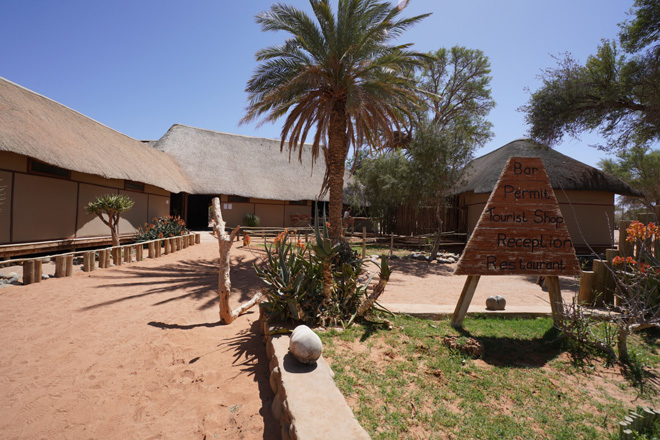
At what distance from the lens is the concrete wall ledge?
2113mm

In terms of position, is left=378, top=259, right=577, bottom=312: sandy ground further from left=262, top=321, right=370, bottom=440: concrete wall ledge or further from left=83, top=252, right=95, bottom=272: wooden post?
left=83, top=252, right=95, bottom=272: wooden post

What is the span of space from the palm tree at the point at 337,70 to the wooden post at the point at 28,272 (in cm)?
665

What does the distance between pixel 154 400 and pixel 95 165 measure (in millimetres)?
9902

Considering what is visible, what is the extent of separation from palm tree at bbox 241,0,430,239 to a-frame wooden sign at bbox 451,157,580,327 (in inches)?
188

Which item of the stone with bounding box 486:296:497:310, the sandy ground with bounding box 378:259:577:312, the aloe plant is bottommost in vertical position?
the sandy ground with bounding box 378:259:577:312

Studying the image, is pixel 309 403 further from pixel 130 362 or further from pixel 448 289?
pixel 448 289

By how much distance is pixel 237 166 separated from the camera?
2036 cm

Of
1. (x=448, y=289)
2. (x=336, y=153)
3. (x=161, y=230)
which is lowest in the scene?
(x=448, y=289)

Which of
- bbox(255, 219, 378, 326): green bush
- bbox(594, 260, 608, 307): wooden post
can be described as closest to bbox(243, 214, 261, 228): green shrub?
bbox(255, 219, 378, 326): green bush

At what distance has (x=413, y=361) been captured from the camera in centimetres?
341

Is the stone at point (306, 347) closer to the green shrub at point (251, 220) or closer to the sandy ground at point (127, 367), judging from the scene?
the sandy ground at point (127, 367)

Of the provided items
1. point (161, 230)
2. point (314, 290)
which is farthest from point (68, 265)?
point (314, 290)

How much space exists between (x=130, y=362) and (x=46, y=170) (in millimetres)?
8830

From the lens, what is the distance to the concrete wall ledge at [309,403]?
6.93 ft
